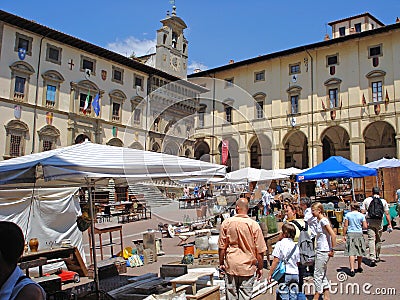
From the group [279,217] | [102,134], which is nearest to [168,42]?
[102,134]

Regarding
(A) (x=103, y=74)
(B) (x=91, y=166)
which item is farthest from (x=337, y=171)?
(A) (x=103, y=74)

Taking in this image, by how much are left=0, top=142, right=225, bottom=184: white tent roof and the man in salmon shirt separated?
143 cm

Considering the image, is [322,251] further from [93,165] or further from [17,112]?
[17,112]

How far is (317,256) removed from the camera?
5.60 metres

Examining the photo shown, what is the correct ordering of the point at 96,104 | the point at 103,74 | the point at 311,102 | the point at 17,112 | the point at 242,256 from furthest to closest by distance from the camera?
the point at 311,102 < the point at 103,74 < the point at 96,104 < the point at 17,112 < the point at 242,256

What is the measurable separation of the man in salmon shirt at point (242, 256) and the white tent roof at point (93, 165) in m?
1.43

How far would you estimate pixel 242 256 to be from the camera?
446 centimetres

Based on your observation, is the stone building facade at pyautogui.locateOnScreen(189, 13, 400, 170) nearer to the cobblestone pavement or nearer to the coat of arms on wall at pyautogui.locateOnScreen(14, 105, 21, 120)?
the coat of arms on wall at pyautogui.locateOnScreen(14, 105, 21, 120)

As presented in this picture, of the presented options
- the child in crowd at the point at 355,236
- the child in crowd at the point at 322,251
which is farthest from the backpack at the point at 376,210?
the child in crowd at the point at 322,251

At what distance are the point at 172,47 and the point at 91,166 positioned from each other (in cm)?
3271

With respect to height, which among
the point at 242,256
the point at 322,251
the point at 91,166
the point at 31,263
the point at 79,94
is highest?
the point at 79,94

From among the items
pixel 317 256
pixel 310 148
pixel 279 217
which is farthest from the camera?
pixel 310 148

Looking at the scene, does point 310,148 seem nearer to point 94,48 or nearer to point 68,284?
point 94,48

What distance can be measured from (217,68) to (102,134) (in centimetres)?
1495
